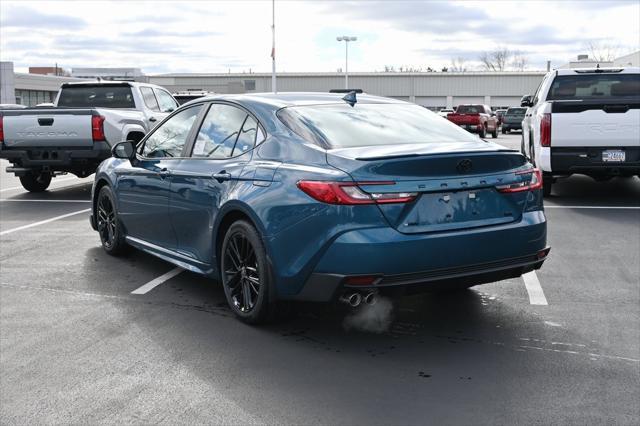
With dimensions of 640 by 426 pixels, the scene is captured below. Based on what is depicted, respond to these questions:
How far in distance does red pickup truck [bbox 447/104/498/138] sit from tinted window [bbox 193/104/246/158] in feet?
107

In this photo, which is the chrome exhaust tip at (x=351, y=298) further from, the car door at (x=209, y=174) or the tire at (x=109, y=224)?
the tire at (x=109, y=224)

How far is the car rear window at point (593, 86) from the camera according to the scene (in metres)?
12.9

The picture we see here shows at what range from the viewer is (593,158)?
1166 centimetres

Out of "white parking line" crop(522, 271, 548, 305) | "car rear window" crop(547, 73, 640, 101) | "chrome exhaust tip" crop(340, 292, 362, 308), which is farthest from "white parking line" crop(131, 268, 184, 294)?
"car rear window" crop(547, 73, 640, 101)

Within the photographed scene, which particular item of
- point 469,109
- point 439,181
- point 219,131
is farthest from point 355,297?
point 469,109

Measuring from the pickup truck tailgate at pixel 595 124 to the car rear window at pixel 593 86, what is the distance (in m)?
1.27

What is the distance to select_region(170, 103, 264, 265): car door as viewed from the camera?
5.73m

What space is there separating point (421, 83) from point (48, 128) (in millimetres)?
78598

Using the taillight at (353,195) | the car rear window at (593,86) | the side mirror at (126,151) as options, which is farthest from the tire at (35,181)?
the taillight at (353,195)

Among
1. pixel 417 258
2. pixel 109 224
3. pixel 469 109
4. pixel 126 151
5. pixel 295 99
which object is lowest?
pixel 109 224

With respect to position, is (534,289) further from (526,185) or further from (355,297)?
(355,297)

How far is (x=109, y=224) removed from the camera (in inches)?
319

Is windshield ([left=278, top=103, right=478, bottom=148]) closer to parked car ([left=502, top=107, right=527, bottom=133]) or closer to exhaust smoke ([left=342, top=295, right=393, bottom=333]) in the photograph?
exhaust smoke ([left=342, top=295, right=393, bottom=333])

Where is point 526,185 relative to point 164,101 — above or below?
below
